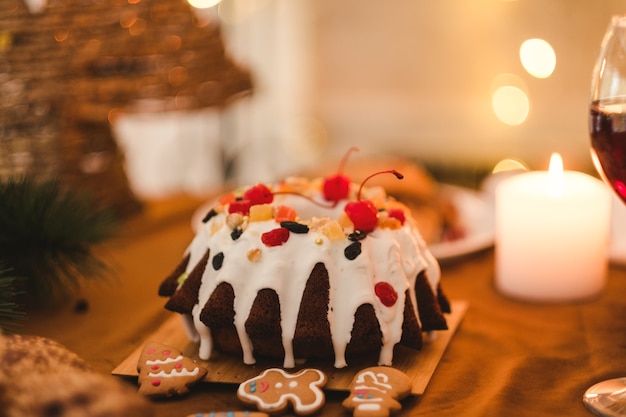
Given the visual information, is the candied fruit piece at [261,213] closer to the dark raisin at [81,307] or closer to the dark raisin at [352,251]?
the dark raisin at [352,251]

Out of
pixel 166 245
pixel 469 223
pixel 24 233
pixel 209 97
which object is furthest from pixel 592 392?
pixel 209 97

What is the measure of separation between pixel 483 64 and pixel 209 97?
1.90 metres

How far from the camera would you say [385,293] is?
3.06 feet

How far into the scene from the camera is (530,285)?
1.24m

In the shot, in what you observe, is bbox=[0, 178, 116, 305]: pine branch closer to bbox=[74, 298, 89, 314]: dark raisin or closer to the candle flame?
bbox=[74, 298, 89, 314]: dark raisin

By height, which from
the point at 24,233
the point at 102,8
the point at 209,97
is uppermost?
the point at 102,8

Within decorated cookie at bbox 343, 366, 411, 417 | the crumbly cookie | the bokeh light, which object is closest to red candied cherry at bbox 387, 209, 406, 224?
decorated cookie at bbox 343, 366, 411, 417

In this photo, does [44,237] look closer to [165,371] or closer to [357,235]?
[165,371]

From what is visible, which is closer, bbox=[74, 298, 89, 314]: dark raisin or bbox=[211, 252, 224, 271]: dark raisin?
bbox=[211, 252, 224, 271]: dark raisin

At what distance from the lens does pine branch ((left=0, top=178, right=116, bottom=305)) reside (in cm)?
117

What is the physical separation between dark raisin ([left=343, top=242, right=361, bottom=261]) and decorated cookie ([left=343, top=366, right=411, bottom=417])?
14cm

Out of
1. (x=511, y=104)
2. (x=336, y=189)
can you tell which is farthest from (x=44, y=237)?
(x=511, y=104)

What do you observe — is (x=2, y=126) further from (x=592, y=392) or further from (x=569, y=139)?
(x=569, y=139)

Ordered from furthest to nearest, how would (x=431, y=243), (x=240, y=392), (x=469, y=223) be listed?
(x=469, y=223) → (x=431, y=243) → (x=240, y=392)
